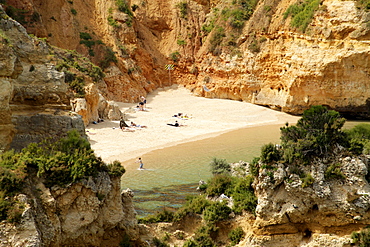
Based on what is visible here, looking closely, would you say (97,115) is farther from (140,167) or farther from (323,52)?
(323,52)

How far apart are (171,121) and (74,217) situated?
30.5 m

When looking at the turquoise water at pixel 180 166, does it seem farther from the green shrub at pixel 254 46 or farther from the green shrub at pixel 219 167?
the green shrub at pixel 254 46

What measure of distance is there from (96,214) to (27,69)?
197 inches

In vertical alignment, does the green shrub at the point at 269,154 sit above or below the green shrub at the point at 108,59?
below

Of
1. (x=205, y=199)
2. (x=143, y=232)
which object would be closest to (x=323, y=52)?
(x=205, y=199)

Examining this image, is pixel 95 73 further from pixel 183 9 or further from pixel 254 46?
pixel 183 9

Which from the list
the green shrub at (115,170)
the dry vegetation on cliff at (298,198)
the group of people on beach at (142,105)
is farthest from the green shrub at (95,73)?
the green shrub at (115,170)

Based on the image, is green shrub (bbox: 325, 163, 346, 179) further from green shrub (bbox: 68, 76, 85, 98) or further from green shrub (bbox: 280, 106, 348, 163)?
green shrub (bbox: 68, 76, 85, 98)

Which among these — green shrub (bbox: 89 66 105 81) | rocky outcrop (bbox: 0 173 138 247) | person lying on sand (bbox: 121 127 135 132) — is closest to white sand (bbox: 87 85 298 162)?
person lying on sand (bbox: 121 127 135 132)

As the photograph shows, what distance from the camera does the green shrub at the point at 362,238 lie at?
10.8m

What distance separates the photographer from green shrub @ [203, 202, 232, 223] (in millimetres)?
12859

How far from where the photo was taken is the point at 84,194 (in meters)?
9.08

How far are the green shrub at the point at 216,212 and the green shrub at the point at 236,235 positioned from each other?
546mm

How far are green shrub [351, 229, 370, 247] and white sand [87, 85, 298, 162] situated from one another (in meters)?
15.3
